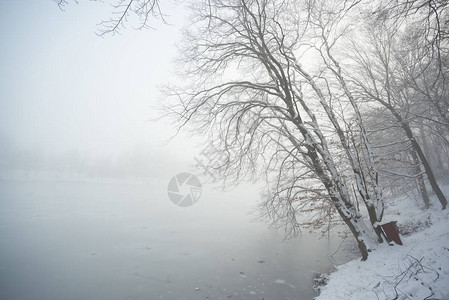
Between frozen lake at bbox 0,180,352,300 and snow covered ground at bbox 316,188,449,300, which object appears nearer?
snow covered ground at bbox 316,188,449,300

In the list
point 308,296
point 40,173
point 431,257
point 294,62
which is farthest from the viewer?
point 40,173

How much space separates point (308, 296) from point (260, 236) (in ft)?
32.0

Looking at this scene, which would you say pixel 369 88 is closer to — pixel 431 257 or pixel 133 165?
pixel 431 257

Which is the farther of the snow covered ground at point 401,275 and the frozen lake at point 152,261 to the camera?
the frozen lake at point 152,261

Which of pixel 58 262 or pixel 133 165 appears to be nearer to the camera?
pixel 58 262

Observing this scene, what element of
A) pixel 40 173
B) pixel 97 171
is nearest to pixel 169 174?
pixel 97 171

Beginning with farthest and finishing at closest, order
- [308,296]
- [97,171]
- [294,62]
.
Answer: [97,171] → [308,296] → [294,62]

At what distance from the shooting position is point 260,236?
692 inches

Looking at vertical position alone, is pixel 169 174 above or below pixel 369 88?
above

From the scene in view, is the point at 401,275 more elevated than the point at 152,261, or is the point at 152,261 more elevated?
the point at 401,275

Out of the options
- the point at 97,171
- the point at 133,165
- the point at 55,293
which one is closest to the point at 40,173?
the point at 97,171

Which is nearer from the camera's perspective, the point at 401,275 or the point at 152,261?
the point at 401,275

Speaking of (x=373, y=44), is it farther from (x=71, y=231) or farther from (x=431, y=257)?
(x=71, y=231)

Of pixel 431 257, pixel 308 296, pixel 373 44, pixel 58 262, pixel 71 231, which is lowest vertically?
pixel 308 296
